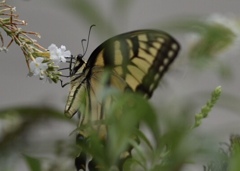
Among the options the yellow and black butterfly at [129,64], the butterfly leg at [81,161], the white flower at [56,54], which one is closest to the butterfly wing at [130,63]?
the yellow and black butterfly at [129,64]

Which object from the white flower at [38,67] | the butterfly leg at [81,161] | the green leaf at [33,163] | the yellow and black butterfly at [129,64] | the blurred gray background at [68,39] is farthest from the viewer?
the blurred gray background at [68,39]

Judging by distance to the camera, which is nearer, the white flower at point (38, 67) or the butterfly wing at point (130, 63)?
the white flower at point (38, 67)

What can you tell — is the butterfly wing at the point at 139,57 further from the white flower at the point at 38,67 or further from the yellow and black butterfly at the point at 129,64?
the white flower at the point at 38,67

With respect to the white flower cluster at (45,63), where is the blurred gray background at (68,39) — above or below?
below

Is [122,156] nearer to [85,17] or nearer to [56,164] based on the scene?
[56,164]

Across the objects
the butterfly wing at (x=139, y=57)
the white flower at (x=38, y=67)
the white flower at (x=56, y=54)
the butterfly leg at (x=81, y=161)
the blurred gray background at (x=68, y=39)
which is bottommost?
the blurred gray background at (x=68, y=39)

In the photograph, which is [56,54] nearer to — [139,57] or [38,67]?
[38,67]

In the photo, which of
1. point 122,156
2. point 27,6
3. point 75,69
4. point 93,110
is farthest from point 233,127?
point 27,6

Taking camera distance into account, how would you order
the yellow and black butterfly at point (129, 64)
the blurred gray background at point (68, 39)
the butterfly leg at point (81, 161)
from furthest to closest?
the blurred gray background at point (68, 39), the yellow and black butterfly at point (129, 64), the butterfly leg at point (81, 161)
